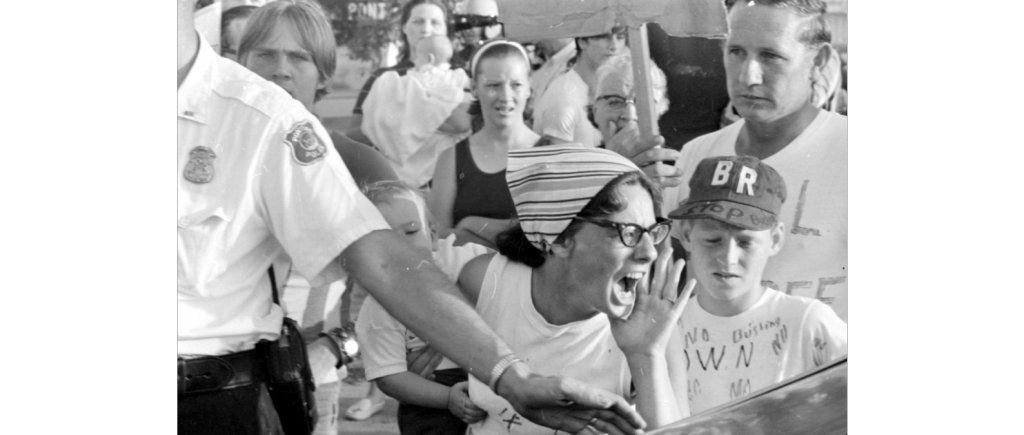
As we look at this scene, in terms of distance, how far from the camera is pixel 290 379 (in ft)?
9.45

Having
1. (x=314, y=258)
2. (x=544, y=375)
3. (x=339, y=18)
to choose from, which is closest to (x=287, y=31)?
(x=339, y=18)

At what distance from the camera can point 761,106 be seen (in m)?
2.82

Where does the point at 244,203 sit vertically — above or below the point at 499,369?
above

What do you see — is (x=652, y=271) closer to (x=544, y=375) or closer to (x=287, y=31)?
(x=544, y=375)

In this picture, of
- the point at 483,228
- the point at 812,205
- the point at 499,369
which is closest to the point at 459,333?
the point at 499,369

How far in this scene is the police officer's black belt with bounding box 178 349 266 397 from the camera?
2834 millimetres

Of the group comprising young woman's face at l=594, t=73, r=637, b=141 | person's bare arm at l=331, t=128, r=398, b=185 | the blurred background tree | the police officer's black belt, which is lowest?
the police officer's black belt

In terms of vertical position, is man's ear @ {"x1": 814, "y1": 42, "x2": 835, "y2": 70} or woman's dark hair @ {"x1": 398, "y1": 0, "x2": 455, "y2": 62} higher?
woman's dark hair @ {"x1": 398, "y1": 0, "x2": 455, "y2": 62}

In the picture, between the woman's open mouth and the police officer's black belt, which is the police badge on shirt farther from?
the woman's open mouth

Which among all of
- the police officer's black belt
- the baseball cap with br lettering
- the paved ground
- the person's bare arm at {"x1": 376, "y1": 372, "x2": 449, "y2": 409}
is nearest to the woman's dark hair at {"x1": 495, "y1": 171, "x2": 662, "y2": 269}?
the baseball cap with br lettering

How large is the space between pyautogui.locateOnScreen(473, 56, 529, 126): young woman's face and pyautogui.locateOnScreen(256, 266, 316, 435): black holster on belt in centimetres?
72

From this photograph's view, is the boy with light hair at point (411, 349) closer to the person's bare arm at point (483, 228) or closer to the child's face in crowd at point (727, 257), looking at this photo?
the person's bare arm at point (483, 228)

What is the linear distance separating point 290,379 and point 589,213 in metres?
0.90

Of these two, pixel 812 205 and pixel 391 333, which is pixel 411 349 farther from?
pixel 812 205
